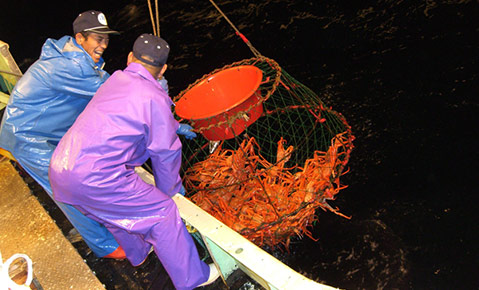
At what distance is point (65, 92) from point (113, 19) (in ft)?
19.3

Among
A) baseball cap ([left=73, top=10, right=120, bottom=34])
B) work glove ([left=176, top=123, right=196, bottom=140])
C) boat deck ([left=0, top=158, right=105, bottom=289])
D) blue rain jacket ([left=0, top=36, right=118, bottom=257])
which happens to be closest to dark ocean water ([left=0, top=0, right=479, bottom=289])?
boat deck ([left=0, top=158, right=105, bottom=289])

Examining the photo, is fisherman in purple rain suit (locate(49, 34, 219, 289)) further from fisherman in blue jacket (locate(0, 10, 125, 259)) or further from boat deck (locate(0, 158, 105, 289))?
boat deck (locate(0, 158, 105, 289))

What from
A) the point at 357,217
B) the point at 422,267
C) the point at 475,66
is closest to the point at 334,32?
the point at 475,66

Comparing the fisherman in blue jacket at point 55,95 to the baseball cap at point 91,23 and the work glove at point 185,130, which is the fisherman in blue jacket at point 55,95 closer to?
the baseball cap at point 91,23

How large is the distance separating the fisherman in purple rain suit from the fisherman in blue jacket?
0.48m

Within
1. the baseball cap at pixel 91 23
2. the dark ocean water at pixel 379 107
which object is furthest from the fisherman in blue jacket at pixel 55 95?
the dark ocean water at pixel 379 107

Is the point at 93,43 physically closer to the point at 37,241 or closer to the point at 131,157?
the point at 131,157

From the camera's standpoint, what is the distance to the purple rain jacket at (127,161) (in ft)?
8.50

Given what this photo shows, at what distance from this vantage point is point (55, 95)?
3.25 meters

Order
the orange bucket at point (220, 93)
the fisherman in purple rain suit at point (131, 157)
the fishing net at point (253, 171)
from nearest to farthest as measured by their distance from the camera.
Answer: the fisherman in purple rain suit at point (131, 157) → the fishing net at point (253, 171) → the orange bucket at point (220, 93)

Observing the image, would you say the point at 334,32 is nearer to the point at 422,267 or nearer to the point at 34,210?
the point at 422,267

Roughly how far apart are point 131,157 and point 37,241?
1494mm

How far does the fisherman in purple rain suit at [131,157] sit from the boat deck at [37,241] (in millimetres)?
A: 663

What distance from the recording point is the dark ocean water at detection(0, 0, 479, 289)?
Result: 3.52 meters
